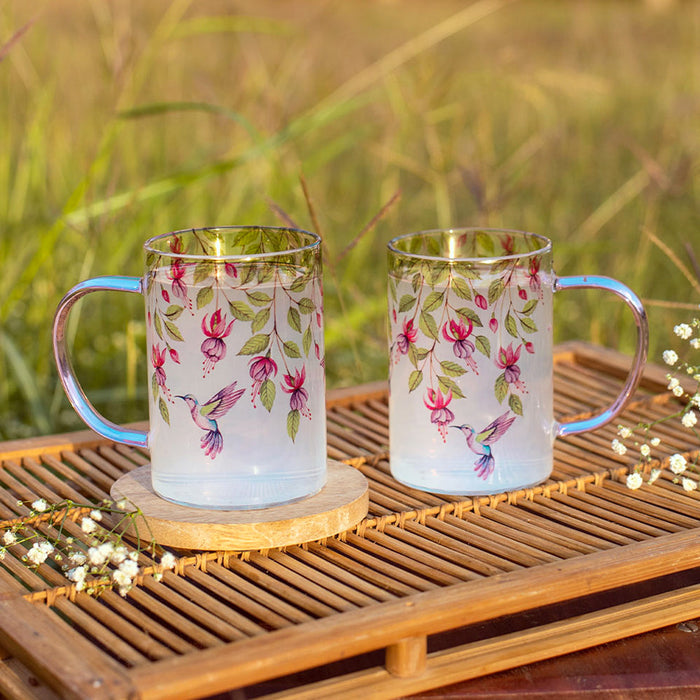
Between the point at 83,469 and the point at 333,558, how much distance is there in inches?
13.6

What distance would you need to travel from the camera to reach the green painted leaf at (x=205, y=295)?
2.81 ft

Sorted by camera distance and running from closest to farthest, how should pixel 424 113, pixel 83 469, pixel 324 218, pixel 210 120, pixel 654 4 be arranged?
pixel 83 469 → pixel 424 113 → pixel 324 218 → pixel 210 120 → pixel 654 4

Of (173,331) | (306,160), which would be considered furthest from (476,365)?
(306,160)

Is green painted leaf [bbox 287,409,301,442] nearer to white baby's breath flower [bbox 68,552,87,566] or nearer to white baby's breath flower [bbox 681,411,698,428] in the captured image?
white baby's breath flower [bbox 68,552,87,566]

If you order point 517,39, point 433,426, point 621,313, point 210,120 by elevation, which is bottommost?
point 621,313

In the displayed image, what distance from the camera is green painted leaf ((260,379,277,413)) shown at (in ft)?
2.87

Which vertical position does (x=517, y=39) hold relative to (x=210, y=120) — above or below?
above

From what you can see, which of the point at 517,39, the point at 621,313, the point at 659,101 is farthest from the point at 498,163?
the point at 517,39

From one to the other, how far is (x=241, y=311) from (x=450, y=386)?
21 cm

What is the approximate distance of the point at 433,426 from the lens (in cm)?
97

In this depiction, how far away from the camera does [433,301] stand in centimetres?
95

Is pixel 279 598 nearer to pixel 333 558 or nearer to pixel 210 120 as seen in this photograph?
pixel 333 558

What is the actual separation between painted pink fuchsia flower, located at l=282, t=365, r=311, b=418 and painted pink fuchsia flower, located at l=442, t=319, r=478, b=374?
140 millimetres

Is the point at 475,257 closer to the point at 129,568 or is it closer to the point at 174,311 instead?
the point at 174,311
